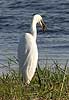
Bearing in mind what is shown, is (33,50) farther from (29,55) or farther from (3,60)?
(3,60)

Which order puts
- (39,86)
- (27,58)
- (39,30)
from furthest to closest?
1. (39,30)
2. (27,58)
3. (39,86)

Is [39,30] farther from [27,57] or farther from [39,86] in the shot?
[39,86]

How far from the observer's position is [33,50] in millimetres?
7875

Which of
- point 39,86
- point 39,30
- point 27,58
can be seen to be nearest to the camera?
point 39,86

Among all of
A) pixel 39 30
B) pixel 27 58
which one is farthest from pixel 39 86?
pixel 39 30

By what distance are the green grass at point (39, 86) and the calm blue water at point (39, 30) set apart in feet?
8.11

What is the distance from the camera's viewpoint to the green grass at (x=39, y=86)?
6.85m

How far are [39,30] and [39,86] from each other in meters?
7.77

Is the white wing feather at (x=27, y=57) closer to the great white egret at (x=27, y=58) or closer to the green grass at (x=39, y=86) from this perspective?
the great white egret at (x=27, y=58)

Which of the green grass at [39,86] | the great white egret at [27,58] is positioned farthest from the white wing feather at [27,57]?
the green grass at [39,86]

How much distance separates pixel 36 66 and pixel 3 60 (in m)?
3.15

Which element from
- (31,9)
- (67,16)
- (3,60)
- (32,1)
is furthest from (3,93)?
(32,1)

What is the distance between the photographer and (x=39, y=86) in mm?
7301

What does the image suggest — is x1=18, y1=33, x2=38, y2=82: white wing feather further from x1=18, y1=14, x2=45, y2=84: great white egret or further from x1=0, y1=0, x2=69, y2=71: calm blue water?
x1=0, y1=0, x2=69, y2=71: calm blue water
